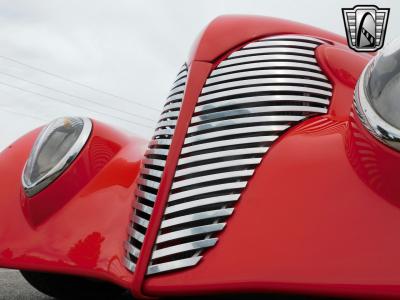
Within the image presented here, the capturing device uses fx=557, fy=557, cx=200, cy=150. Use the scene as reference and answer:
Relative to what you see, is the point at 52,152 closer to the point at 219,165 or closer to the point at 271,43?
the point at 219,165

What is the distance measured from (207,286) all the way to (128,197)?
2.51 feet

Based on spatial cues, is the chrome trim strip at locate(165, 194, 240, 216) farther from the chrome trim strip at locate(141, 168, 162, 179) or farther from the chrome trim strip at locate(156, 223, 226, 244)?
the chrome trim strip at locate(141, 168, 162, 179)

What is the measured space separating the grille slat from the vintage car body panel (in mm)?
153

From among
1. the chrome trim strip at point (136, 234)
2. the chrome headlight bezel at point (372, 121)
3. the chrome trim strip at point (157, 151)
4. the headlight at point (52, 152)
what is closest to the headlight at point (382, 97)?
the chrome headlight bezel at point (372, 121)

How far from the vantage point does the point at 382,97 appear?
5.06 ft

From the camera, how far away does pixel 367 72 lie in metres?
1.64

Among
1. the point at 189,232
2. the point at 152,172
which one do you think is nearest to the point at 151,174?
the point at 152,172

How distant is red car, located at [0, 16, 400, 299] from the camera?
1.50 meters

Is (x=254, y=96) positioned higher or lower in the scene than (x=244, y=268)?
higher

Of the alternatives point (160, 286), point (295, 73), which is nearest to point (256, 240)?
point (160, 286)

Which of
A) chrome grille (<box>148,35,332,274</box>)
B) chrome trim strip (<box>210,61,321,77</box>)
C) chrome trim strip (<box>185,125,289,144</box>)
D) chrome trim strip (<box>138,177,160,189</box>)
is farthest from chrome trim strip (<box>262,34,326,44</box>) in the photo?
chrome trim strip (<box>138,177,160,189</box>)

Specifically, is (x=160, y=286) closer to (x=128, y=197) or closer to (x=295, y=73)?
(x=128, y=197)

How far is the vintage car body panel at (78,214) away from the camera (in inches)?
79.5

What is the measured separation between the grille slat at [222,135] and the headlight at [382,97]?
0.35m
